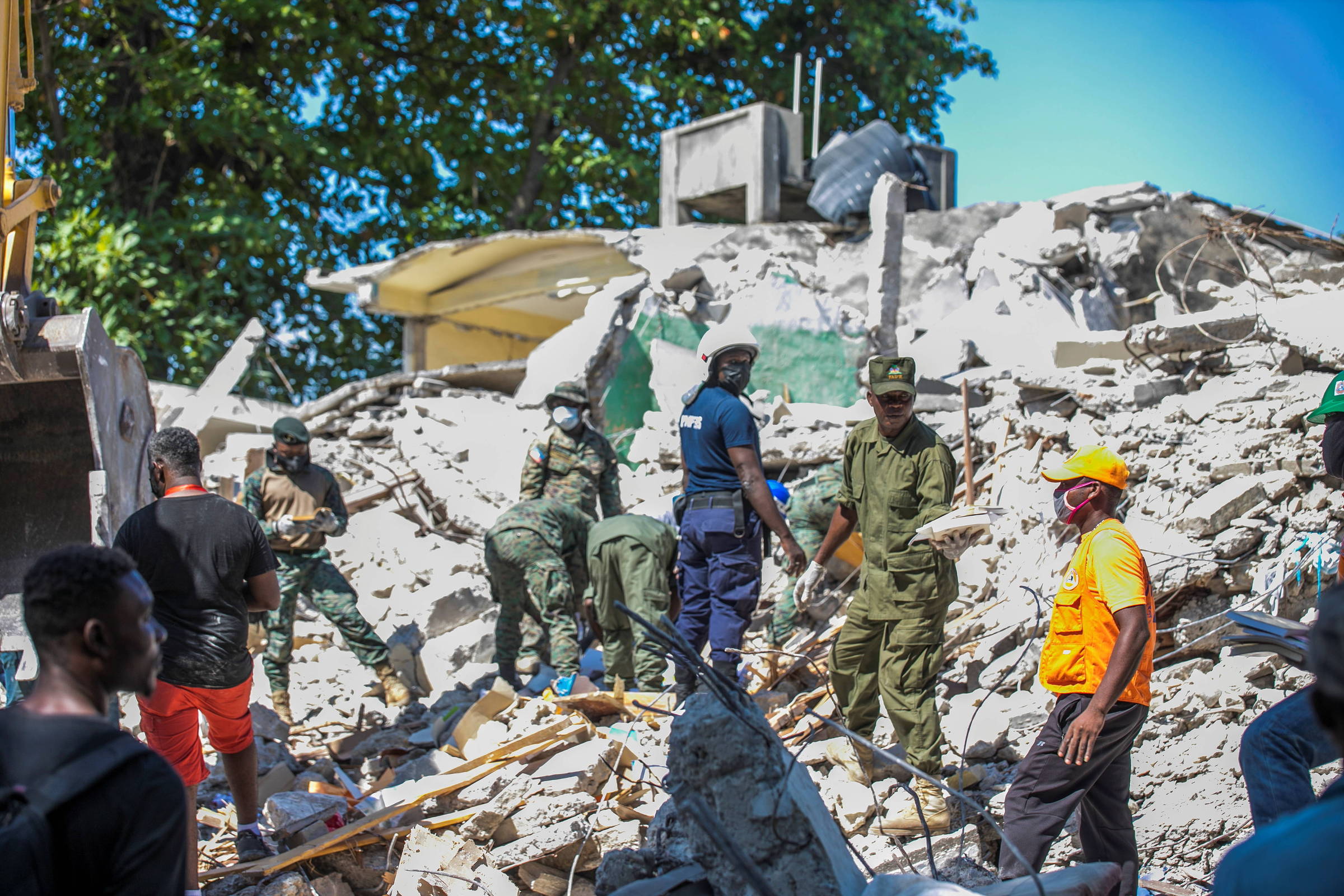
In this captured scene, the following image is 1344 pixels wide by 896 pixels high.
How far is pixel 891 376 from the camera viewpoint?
14.8 feet

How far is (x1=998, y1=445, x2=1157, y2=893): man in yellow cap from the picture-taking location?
336 centimetres

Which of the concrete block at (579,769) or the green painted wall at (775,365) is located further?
the green painted wall at (775,365)

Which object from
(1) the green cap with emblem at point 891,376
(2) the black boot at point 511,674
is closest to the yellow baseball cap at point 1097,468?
(1) the green cap with emblem at point 891,376

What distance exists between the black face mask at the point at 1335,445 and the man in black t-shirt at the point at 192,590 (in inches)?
149

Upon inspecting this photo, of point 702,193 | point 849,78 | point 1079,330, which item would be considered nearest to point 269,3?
point 702,193

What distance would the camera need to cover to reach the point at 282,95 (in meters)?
15.3

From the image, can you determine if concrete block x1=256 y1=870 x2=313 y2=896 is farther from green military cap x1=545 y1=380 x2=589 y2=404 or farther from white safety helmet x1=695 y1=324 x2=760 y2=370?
green military cap x1=545 y1=380 x2=589 y2=404

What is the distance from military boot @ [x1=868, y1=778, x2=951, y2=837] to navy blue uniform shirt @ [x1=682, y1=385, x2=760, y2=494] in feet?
5.53

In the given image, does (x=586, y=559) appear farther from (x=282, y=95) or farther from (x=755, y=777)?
(x=282, y=95)

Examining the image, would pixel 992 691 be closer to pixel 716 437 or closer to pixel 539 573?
pixel 716 437

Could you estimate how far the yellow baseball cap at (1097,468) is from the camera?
3.58 metres

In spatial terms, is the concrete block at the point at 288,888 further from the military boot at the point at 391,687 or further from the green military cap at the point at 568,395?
the green military cap at the point at 568,395

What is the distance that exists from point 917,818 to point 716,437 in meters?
1.99

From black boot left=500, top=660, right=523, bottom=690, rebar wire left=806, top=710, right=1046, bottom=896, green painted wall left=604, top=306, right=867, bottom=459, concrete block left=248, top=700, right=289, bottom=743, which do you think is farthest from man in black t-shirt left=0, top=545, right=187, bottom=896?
green painted wall left=604, top=306, right=867, bottom=459
